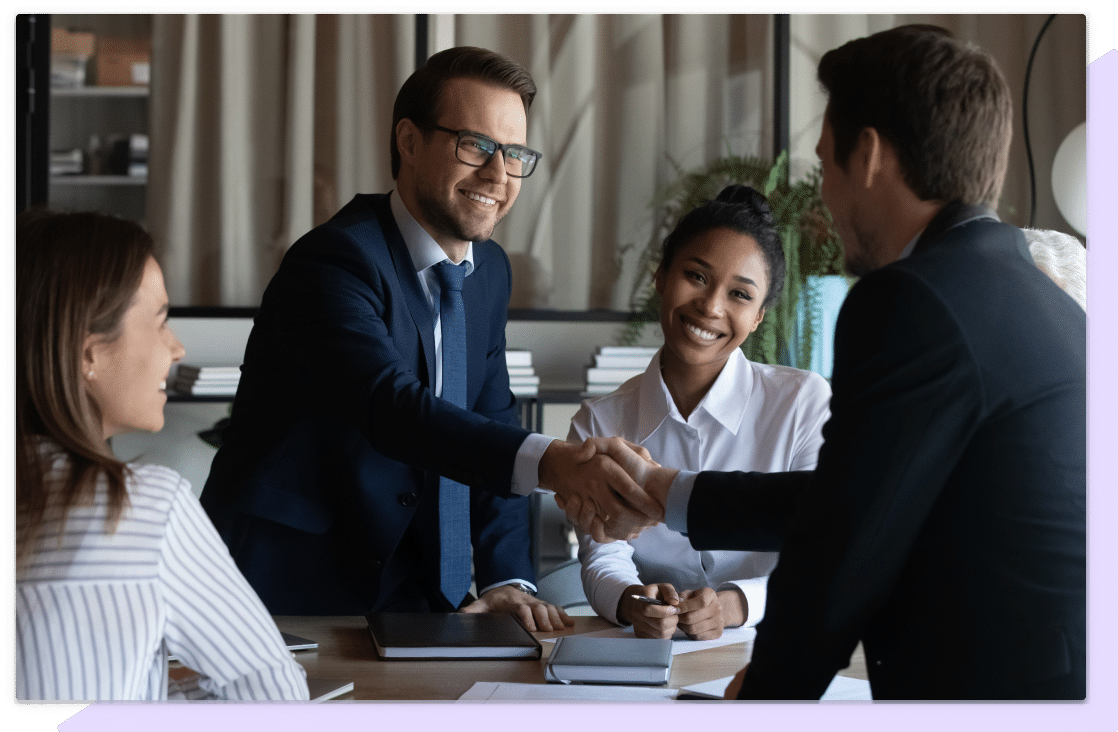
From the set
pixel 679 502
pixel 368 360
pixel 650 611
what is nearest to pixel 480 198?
pixel 368 360

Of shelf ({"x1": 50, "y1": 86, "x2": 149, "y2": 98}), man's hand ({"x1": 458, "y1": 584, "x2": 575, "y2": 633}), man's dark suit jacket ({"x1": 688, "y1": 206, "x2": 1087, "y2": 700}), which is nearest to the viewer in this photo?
man's dark suit jacket ({"x1": 688, "y1": 206, "x2": 1087, "y2": 700})

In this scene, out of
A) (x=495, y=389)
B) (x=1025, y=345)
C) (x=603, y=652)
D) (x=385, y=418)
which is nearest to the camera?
(x=1025, y=345)

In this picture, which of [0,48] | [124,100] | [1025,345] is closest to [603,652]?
[1025,345]

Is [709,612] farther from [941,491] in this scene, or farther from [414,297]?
[414,297]

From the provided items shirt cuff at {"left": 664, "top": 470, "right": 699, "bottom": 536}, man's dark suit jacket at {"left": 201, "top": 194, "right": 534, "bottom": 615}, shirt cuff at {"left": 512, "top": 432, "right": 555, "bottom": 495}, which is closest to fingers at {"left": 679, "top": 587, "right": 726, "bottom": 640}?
shirt cuff at {"left": 664, "top": 470, "right": 699, "bottom": 536}

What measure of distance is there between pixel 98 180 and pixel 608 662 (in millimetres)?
1525

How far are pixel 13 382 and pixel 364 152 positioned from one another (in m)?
1.10

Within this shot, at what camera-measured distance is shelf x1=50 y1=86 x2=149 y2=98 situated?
88.1 inches

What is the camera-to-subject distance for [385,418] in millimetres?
1878

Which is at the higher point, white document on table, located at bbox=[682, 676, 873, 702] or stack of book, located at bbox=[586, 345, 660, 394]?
stack of book, located at bbox=[586, 345, 660, 394]

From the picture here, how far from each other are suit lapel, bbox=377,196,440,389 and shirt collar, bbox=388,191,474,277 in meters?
0.01

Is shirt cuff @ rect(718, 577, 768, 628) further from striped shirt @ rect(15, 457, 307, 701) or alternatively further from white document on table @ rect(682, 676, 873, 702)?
striped shirt @ rect(15, 457, 307, 701)

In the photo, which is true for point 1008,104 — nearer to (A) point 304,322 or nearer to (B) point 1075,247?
(B) point 1075,247

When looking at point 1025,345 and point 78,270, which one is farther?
point 78,270
